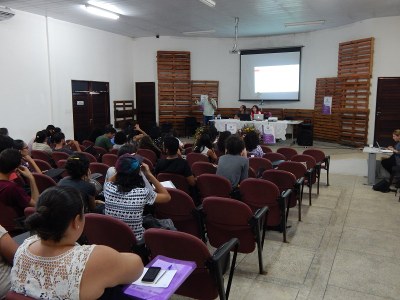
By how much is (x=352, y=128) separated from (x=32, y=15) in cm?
967

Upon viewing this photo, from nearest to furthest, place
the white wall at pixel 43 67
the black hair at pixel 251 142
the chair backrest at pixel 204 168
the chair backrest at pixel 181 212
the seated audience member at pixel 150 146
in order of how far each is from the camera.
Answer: the chair backrest at pixel 181 212
the chair backrest at pixel 204 168
the black hair at pixel 251 142
the seated audience member at pixel 150 146
the white wall at pixel 43 67

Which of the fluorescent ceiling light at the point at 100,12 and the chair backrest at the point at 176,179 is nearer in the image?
the chair backrest at the point at 176,179

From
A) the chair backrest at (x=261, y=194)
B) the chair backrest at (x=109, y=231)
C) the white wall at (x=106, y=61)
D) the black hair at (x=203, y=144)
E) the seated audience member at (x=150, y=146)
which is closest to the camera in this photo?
the chair backrest at (x=109, y=231)

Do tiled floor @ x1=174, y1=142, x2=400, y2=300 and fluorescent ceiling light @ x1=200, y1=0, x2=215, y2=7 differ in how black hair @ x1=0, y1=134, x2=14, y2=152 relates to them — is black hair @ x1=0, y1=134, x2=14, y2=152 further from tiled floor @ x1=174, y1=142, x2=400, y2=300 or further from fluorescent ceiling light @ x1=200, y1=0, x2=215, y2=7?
fluorescent ceiling light @ x1=200, y1=0, x2=215, y2=7

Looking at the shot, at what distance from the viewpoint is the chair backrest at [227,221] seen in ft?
9.01

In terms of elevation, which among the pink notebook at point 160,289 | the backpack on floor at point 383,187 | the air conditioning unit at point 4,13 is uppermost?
the air conditioning unit at point 4,13

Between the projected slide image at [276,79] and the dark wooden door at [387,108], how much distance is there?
10.1ft

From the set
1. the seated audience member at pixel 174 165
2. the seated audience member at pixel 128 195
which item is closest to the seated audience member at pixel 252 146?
the seated audience member at pixel 174 165

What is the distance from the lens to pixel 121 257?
144cm

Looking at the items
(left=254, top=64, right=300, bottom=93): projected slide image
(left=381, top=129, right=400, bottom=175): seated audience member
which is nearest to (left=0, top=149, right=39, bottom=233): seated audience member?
(left=381, top=129, right=400, bottom=175): seated audience member

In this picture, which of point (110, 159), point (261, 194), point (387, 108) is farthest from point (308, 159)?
point (387, 108)

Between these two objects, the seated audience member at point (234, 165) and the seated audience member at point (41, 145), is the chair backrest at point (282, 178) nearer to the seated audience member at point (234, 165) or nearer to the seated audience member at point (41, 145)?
the seated audience member at point (234, 165)

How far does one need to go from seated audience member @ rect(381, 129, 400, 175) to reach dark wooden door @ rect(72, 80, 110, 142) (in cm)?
751

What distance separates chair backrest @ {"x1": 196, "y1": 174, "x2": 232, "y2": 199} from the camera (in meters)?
3.57
